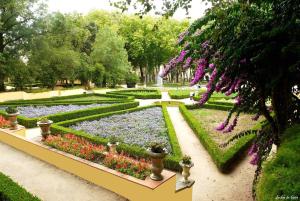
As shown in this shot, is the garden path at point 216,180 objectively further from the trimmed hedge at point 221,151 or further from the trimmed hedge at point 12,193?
the trimmed hedge at point 12,193

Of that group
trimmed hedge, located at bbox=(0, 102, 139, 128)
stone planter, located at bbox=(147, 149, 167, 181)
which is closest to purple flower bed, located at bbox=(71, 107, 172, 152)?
trimmed hedge, located at bbox=(0, 102, 139, 128)

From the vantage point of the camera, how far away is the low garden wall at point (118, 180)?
6.00 m

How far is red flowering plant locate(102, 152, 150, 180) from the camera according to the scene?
6.47 meters

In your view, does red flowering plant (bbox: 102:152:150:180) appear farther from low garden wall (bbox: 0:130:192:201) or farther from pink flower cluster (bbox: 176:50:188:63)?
pink flower cluster (bbox: 176:50:188:63)

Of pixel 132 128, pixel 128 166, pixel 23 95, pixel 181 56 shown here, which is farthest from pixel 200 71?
pixel 23 95

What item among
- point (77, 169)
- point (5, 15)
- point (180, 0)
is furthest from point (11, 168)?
point (5, 15)

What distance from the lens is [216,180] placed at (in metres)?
7.92

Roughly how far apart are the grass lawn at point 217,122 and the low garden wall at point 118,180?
4.49 metres

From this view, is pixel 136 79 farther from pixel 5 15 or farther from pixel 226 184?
pixel 226 184

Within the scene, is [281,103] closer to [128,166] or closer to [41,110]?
[128,166]

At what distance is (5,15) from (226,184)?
24653mm

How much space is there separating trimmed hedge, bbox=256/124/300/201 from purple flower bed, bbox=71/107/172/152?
7.30m

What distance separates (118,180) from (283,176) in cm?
503

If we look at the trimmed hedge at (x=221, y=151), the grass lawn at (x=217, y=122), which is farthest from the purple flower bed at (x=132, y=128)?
the grass lawn at (x=217, y=122)
